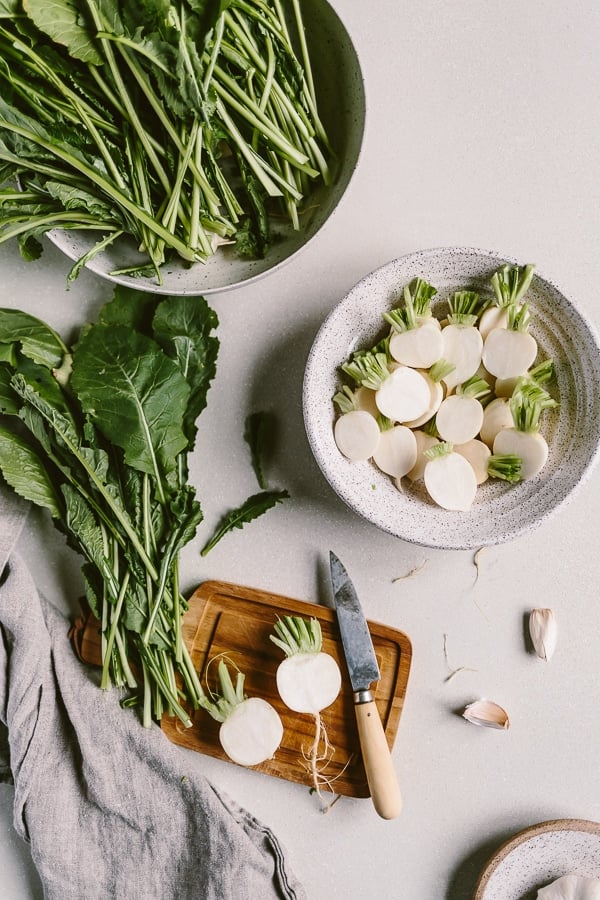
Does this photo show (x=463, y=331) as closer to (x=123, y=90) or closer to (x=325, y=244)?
(x=325, y=244)

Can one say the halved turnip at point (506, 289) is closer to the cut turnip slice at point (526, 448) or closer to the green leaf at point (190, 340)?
the cut turnip slice at point (526, 448)

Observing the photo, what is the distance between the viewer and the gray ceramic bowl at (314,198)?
100 centimetres

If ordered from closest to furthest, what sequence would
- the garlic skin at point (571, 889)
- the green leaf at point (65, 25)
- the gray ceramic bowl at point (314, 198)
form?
the green leaf at point (65, 25), the gray ceramic bowl at point (314, 198), the garlic skin at point (571, 889)

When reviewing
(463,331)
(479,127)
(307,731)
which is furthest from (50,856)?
(479,127)

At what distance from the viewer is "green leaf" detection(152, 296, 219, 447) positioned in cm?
112

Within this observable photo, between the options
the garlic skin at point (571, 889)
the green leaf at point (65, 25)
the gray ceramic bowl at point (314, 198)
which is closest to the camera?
the green leaf at point (65, 25)

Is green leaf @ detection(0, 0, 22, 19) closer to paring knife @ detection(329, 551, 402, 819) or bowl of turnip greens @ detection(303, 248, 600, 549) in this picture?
bowl of turnip greens @ detection(303, 248, 600, 549)

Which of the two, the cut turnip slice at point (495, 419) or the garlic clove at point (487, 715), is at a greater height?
the cut turnip slice at point (495, 419)

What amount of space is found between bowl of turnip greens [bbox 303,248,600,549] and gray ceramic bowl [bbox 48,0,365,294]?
0.12 metres

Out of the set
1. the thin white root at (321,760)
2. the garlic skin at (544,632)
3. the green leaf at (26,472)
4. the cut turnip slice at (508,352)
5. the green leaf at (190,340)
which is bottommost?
the thin white root at (321,760)

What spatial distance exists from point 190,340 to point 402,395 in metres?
0.32

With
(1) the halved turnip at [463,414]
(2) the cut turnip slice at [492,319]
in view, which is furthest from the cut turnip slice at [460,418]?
(2) the cut turnip slice at [492,319]

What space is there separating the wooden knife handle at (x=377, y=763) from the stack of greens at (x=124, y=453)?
0.25 meters

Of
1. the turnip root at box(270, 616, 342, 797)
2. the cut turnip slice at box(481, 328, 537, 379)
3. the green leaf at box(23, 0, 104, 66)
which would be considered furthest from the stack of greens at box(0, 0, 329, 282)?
the turnip root at box(270, 616, 342, 797)
